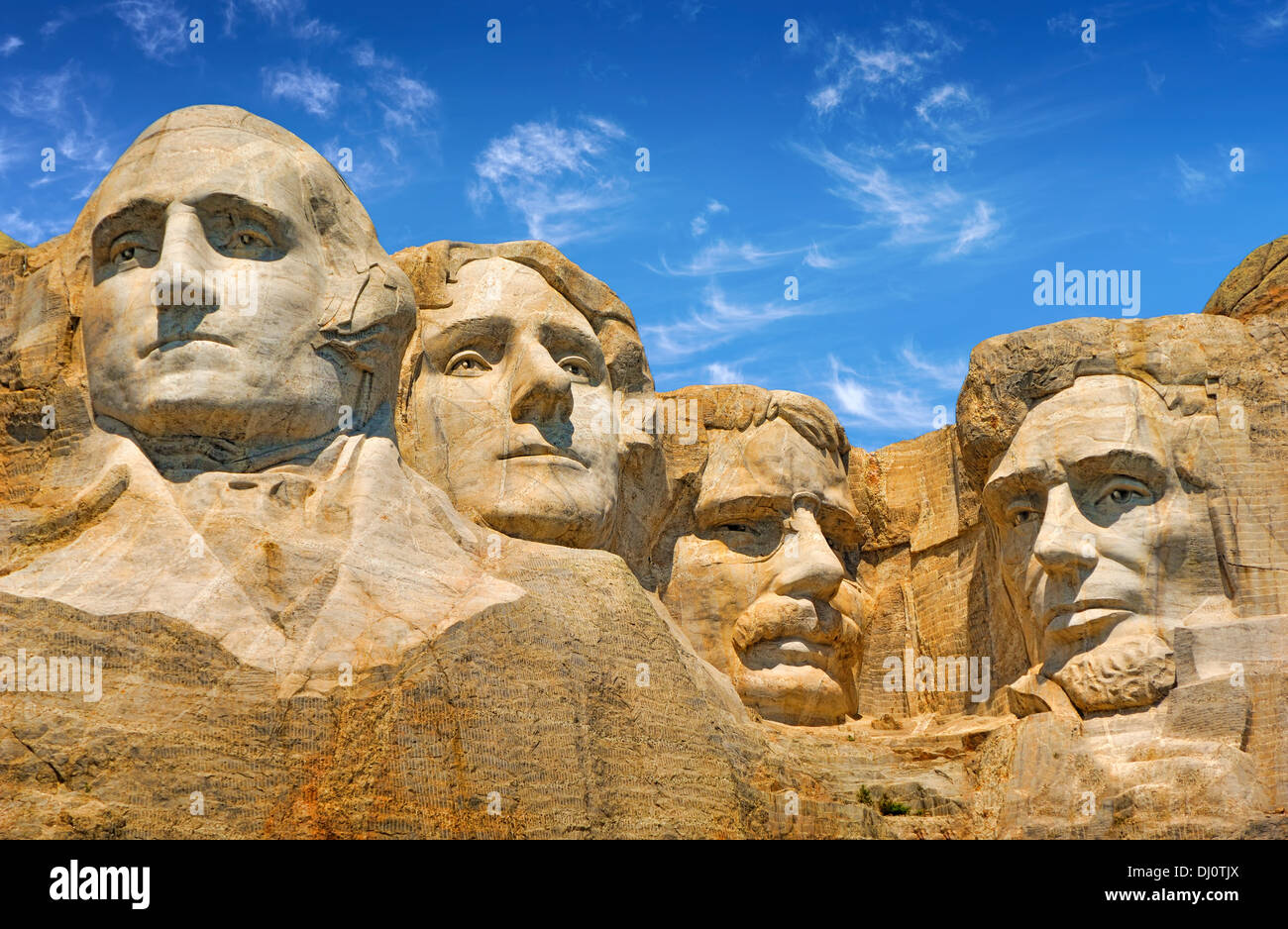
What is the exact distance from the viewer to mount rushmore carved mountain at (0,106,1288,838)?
10.1 m

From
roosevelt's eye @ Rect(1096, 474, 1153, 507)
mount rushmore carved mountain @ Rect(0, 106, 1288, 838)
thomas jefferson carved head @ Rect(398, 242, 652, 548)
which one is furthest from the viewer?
roosevelt's eye @ Rect(1096, 474, 1153, 507)

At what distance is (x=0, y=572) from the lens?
1070cm

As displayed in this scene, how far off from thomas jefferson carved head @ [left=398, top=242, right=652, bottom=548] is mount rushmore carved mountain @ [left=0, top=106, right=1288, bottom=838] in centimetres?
3

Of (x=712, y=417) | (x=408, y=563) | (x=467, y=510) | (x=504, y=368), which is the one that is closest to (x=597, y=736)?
(x=408, y=563)

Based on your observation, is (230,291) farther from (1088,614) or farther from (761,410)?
(1088,614)

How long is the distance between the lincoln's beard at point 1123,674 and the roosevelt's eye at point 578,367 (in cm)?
369

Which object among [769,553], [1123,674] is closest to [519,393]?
[769,553]

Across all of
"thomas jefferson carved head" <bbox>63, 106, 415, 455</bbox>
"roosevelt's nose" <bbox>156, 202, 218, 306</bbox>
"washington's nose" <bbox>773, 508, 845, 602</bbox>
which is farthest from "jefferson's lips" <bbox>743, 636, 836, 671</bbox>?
"roosevelt's nose" <bbox>156, 202, 218, 306</bbox>

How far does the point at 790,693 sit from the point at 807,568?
90 cm

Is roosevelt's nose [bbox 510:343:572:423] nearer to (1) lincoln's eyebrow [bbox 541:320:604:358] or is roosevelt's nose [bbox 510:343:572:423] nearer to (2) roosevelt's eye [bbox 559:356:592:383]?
(1) lincoln's eyebrow [bbox 541:320:604:358]

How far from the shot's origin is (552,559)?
1188 cm

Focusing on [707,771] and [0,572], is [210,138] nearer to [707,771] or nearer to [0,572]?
[0,572]

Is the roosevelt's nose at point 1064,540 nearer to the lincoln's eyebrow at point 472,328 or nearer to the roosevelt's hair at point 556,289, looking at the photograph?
the roosevelt's hair at point 556,289

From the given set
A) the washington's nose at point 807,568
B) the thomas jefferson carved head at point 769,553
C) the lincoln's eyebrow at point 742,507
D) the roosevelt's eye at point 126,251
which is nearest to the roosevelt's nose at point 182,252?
the roosevelt's eye at point 126,251
